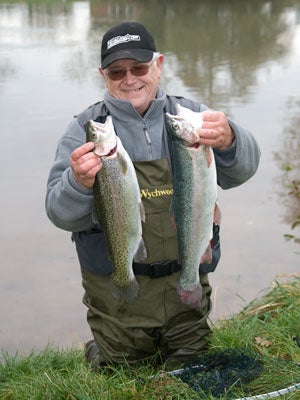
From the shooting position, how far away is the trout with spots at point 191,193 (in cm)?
291

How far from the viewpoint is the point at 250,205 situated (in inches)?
284

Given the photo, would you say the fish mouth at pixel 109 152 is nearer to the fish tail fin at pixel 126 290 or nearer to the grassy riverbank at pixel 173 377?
the fish tail fin at pixel 126 290

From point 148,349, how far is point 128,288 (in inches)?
26.8

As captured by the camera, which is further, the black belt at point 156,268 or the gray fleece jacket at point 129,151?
the black belt at point 156,268

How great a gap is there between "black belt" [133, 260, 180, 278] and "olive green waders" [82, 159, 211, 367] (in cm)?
3

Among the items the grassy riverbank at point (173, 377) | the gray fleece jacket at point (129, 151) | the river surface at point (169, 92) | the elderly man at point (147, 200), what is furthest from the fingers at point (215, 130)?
the river surface at point (169, 92)

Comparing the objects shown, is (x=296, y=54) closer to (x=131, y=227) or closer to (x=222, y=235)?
(x=222, y=235)

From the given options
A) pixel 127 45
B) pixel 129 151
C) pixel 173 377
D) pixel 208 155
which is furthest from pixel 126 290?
pixel 127 45

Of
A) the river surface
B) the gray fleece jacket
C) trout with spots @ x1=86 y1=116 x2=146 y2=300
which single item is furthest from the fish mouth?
the river surface

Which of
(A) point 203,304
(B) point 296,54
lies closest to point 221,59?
(B) point 296,54

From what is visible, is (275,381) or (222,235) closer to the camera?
(275,381)

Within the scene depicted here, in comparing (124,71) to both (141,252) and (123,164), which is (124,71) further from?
(141,252)

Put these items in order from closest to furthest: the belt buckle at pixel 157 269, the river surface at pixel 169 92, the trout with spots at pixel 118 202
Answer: the trout with spots at pixel 118 202 < the belt buckle at pixel 157 269 < the river surface at pixel 169 92

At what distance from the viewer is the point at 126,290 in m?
3.42
